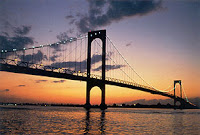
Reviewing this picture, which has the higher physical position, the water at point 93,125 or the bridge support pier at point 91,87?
the bridge support pier at point 91,87

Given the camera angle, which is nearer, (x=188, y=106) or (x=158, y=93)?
(x=158, y=93)

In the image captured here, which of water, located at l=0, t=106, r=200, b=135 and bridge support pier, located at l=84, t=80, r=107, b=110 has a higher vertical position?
bridge support pier, located at l=84, t=80, r=107, b=110

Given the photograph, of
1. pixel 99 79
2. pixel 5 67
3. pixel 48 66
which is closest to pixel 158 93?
pixel 99 79

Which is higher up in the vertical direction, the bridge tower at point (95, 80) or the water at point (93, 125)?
the bridge tower at point (95, 80)

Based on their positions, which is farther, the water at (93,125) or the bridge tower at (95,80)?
the bridge tower at (95,80)

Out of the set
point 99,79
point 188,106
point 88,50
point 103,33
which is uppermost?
point 103,33

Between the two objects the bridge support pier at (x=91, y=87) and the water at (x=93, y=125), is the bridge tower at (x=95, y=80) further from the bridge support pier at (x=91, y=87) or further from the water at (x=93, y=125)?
the water at (x=93, y=125)

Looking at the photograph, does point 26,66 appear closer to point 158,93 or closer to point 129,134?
point 129,134

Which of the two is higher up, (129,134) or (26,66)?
(26,66)

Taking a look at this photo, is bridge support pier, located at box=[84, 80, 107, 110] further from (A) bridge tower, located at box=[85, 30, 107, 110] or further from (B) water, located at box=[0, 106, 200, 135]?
(B) water, located at box=[0, 106, 200, 135]

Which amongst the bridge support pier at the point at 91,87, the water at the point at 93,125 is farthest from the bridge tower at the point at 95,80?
the water at the point at 93,125

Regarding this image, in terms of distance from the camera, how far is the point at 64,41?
72875 millimetres

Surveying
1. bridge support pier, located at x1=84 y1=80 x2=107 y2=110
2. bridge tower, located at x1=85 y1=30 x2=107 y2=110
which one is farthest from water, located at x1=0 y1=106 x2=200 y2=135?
bridge tower, located at x1=85 y1=30 x2=107 y2=110

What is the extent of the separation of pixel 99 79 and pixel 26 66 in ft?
64.1
